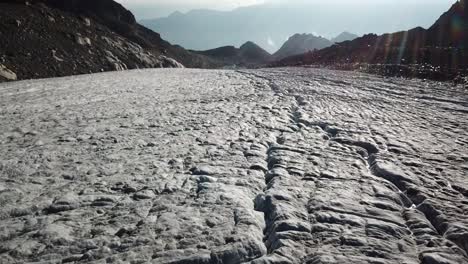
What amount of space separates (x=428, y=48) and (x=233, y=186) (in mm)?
20840

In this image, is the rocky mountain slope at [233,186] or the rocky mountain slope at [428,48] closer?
the rocky mountain slope at [233,186]

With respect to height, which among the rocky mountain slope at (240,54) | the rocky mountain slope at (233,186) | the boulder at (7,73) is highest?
the rocky mountain slope at (240,54)

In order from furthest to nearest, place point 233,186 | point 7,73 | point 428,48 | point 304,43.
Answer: point 304,43 → point 428,48 → point 7,73 → point 233,186

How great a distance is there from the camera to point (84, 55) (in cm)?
2145

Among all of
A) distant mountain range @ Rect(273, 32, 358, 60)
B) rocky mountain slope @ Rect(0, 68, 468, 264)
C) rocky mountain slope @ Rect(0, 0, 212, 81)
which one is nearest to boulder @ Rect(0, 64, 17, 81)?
rocky mountain slope @ Rect(0, 0, 212, 81)

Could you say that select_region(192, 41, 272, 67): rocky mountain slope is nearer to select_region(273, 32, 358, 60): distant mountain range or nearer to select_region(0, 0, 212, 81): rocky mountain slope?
select_region(273, 32, 358, 60): distant mountain range

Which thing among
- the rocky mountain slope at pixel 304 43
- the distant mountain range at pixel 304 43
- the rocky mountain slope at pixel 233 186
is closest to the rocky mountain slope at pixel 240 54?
the distant mountain range at pixel 304 43

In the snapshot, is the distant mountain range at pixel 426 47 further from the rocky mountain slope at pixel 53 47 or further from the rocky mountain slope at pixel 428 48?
the rocky mountain slope at pixel 53 47

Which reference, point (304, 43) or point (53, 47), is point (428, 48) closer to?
point (53, 47)

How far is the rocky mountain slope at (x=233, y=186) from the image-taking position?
2812 mm

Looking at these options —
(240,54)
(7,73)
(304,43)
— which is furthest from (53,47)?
(304,43)

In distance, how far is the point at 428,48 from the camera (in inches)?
804

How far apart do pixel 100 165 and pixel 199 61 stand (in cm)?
5076

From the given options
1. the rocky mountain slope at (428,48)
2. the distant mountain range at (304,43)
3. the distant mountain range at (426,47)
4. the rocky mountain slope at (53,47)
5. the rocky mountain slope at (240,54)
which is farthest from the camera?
the distant mountain range at (304,43)
